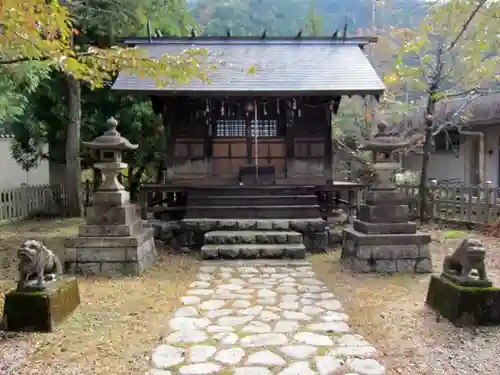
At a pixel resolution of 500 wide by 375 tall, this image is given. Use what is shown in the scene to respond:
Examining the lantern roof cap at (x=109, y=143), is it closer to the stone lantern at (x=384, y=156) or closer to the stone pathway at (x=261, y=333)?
the stone pathway at (x=261, y=333)

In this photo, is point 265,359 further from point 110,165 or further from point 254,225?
point 254,225

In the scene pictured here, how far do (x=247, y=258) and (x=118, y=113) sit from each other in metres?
8.80

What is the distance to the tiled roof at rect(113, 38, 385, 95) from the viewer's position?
1011 cm

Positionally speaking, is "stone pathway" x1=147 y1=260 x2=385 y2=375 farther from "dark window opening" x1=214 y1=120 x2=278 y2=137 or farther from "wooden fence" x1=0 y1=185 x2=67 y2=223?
"wooden fence" x1=0 y1=185 x2=67 y2=223

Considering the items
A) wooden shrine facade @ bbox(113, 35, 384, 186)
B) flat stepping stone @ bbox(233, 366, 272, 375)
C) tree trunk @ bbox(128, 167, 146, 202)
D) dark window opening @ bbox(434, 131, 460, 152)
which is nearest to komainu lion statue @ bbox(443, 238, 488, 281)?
flat stepping stone @ bbox(233, 366, 272, 375)

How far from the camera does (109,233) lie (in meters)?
7.42

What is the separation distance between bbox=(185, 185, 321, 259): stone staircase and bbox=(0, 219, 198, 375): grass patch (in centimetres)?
100

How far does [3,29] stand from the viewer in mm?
4414

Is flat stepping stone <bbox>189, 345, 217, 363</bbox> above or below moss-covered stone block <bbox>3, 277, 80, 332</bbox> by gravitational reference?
below

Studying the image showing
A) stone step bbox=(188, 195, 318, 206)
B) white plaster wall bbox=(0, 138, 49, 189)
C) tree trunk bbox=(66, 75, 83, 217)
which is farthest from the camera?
white plaster wall bbox=(0, 138, 49, 189)

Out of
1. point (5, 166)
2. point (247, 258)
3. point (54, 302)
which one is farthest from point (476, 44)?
point (5, 166)

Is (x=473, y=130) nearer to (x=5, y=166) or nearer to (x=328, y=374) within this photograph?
(x=328, y=374)

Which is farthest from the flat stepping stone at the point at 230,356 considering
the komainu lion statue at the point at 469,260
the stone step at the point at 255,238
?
the stone step at the point at 255,238

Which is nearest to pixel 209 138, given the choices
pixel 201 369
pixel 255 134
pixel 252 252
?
pixel 255 134
